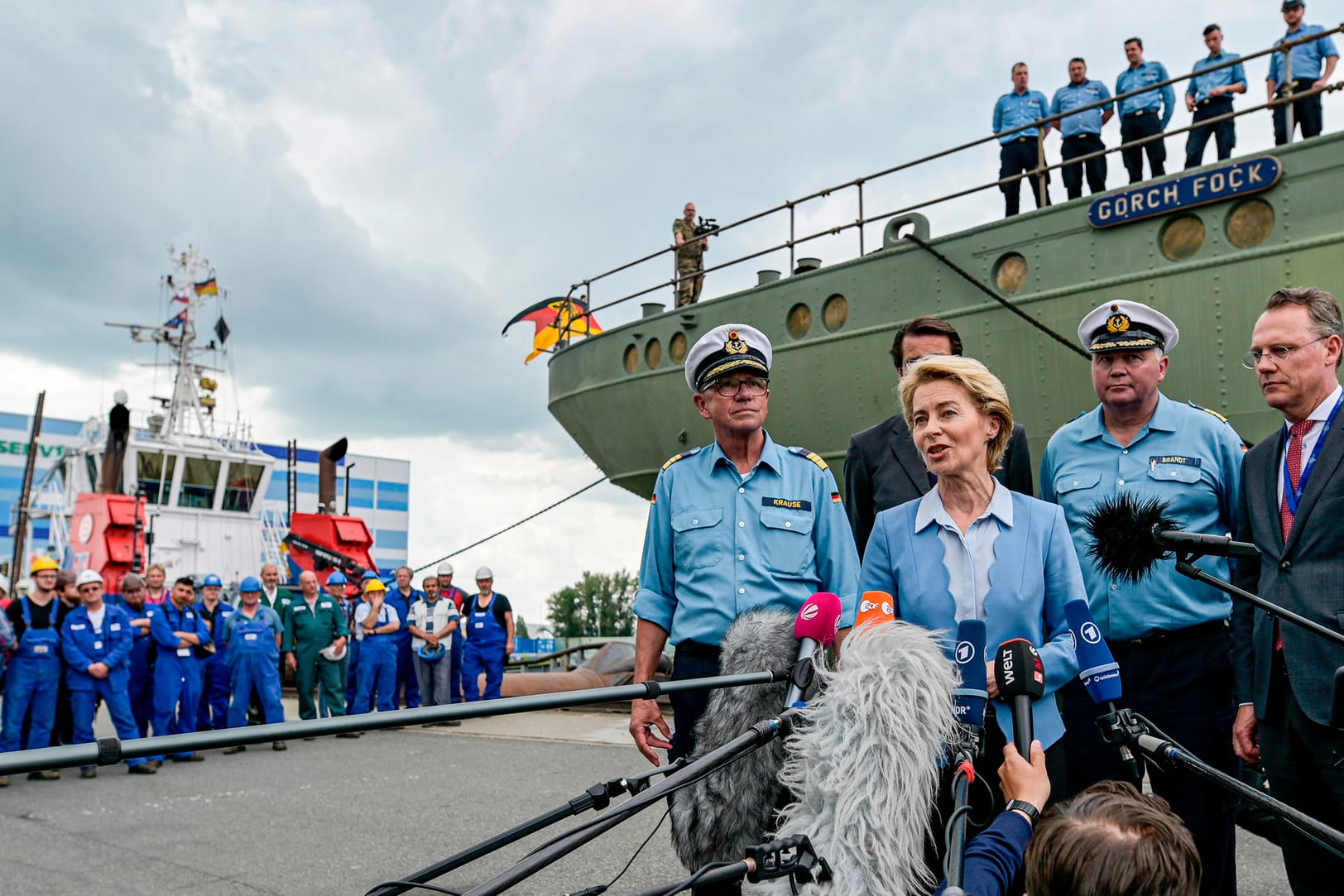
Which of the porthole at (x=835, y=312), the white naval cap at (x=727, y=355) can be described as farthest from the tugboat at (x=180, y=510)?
the white naval cap at (x=727, y=355)

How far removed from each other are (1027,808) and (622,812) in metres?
0.72

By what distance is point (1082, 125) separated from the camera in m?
9.33

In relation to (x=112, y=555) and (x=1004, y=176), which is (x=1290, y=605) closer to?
(x=1004, y=176)

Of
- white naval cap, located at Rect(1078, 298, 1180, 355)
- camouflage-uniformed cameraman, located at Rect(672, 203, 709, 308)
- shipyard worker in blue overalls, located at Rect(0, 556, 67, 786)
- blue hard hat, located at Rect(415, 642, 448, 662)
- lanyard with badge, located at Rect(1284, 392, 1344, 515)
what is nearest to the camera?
lanyard with badge, located at Rect(1284, 392, 1344, 515)

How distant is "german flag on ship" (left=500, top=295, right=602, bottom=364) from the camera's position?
14938 mm

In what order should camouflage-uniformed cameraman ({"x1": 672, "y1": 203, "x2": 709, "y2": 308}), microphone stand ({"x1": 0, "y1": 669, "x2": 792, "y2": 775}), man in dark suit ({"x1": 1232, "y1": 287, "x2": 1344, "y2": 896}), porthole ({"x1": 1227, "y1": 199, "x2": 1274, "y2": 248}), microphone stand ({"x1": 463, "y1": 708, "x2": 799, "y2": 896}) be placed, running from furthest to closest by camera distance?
1. camouflage-uniformed cameraman ({"x1": 672, "y1": 203, "x2": 709, "y2": 308})
2. porthole ({"x1": 1227, "y1": 199, "x2": 1274, "y2": 248})
3. man in dark suit ({"x1": 1232, "y1": 287, "x2": 1344, "y2": 896})
4. microphone stand ({"x1": 463, "y1": 708, "x2": 799, "y2": 896})
5. microphone stand ({"x1": 0, "y1": 669, "x2": 792, "y2": 775})

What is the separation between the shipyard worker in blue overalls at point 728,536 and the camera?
112 inches

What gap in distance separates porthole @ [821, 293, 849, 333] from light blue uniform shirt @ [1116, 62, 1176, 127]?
10.4 ft

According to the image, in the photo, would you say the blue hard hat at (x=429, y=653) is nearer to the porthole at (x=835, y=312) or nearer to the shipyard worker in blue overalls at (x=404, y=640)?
the shipyard worker in blue overalls at (x=404, y=640)

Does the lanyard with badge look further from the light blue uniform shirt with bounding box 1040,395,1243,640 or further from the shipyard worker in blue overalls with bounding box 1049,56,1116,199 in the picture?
the shipyard worker in blue overalls with bounding box 1049,56,1116,199

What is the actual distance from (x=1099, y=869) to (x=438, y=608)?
11.0 meters

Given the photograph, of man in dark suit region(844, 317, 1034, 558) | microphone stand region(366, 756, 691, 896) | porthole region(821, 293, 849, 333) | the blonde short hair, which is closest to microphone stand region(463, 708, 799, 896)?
microphone stand region(366, 756, 691, 896)

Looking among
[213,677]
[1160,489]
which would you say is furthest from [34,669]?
[1160,489]

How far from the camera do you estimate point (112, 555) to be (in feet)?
59.6
